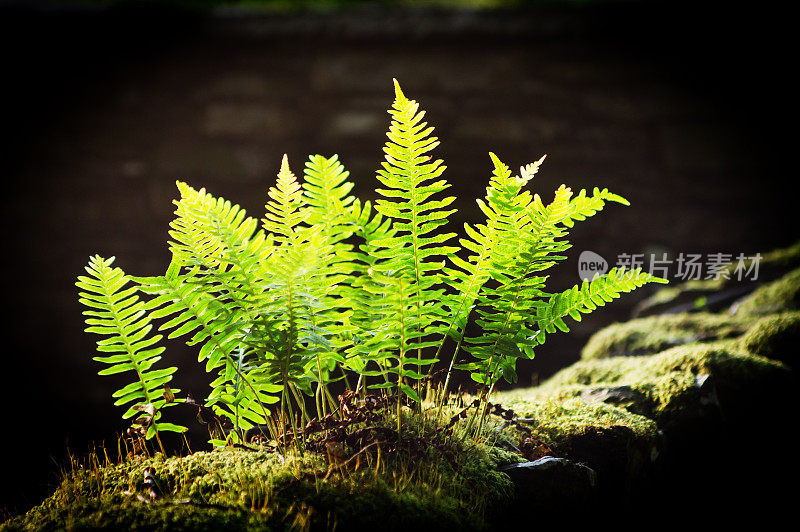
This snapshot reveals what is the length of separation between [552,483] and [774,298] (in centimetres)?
119

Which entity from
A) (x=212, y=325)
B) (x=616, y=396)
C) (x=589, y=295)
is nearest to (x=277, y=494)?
(x=212, y=325)

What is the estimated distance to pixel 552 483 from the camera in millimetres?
886

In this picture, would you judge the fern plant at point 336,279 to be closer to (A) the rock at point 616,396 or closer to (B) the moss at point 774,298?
(A) the rock at point 616,396

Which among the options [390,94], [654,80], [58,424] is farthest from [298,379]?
[654,80]

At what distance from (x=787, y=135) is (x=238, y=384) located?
2830 mm

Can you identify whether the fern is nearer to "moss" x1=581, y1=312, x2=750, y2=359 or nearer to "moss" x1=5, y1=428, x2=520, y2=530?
"moss" x1=5, y1=428, x2=520, y2=530

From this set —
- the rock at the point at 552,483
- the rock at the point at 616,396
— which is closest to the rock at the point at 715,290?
the rock at the point at 616,396

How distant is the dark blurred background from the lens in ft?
8.80

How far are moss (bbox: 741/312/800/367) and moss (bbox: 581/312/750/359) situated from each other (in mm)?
116

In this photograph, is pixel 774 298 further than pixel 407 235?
Yes

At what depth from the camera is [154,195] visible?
111 inches

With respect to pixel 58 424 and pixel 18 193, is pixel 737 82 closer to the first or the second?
pixel 58 424

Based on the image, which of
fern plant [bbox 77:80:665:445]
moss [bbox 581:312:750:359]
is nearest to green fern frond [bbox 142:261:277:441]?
fern plant [bbox 77:80:665:445]

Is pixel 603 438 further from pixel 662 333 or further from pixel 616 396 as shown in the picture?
pixel 662 333
